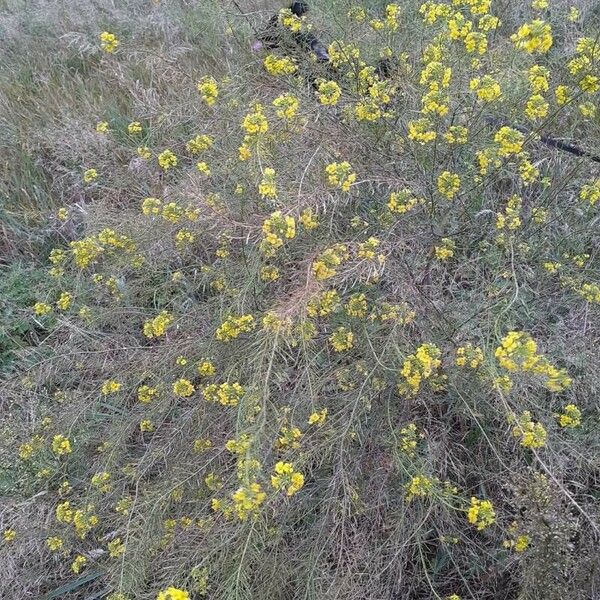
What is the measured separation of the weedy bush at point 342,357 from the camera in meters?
1.88

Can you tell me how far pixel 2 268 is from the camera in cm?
334

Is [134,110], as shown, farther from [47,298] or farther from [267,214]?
[267,214]

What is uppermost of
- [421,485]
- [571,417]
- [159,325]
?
[159,325]

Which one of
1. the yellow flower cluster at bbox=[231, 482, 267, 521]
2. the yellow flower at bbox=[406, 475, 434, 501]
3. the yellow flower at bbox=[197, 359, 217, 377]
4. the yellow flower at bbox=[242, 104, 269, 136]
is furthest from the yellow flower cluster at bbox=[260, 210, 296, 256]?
the yellow flower at bbox=[406, 475, 434, 501]

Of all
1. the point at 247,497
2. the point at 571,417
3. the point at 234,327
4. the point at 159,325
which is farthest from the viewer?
the point at 159,325

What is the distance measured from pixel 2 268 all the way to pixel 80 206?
1.67 ft

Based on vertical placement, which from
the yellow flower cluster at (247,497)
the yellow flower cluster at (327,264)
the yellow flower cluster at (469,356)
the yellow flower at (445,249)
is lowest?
the yellow flower cluster at (469,356)

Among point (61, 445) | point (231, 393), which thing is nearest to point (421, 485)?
point (231, 393)

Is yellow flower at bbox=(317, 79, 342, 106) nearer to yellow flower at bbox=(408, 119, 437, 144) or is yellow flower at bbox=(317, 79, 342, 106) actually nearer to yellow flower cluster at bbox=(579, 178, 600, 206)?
yellow flower at bbox=(408, 119, 437, 144)

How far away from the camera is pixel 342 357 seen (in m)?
2.17

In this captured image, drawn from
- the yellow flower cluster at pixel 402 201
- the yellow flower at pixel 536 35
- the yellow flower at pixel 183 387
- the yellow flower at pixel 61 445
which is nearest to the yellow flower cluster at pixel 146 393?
the yellow flower at pixel 183 387

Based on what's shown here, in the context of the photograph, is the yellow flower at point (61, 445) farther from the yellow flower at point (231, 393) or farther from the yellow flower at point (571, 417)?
the yellow flower at point (571, 417)

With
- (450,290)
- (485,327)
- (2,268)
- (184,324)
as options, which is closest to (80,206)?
(2,268)

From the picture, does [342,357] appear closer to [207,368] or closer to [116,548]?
[207,368]
